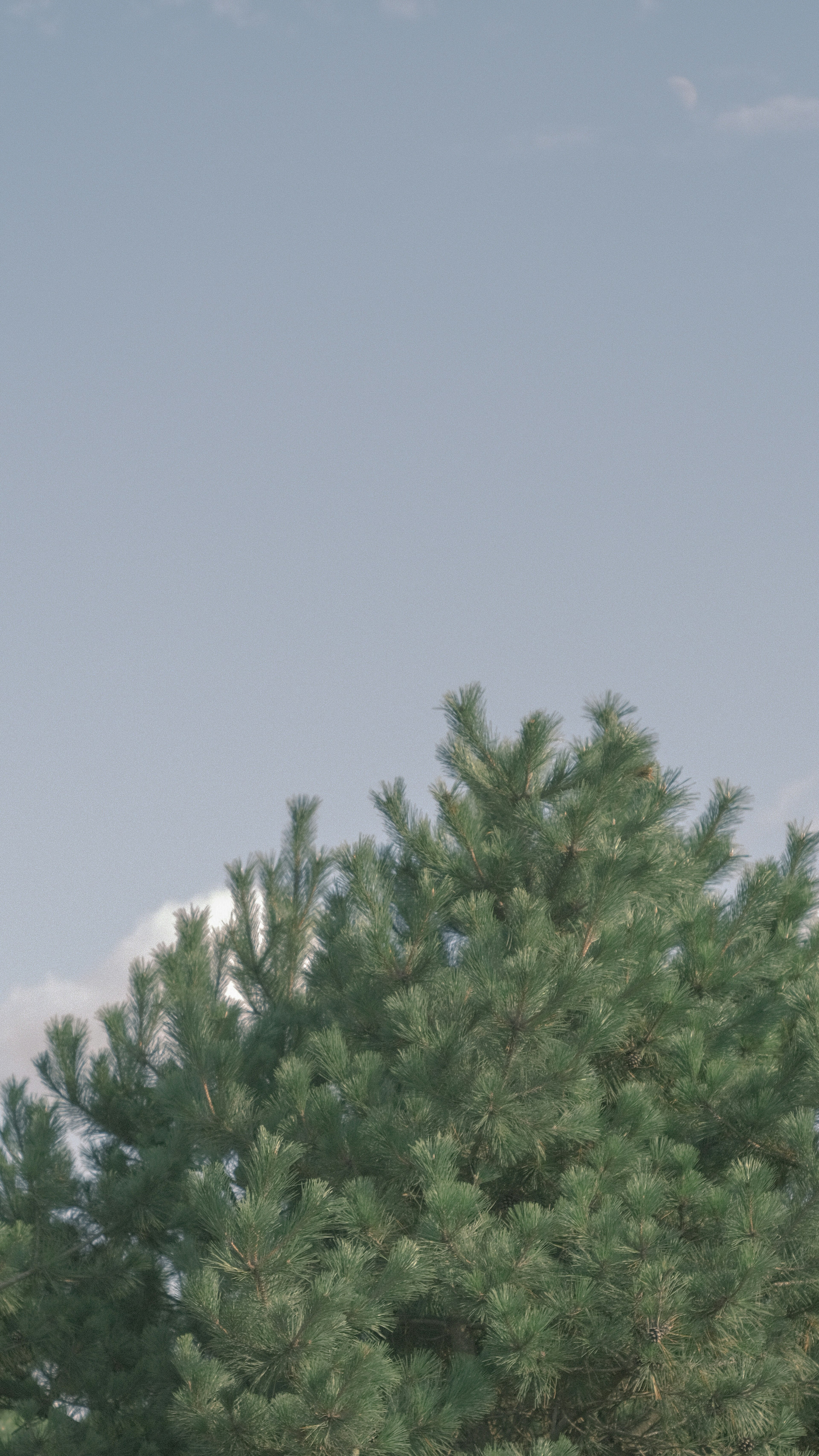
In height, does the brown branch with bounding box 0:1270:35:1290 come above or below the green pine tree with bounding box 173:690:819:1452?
above

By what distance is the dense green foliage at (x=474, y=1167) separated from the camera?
5551mm

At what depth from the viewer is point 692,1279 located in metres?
5.58

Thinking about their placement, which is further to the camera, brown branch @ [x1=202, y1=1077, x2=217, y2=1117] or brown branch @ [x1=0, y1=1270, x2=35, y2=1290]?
brown branch @ [x1=0, y1=1270, x2=35, y2=1290]

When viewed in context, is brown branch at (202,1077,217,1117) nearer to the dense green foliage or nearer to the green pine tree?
the dense green foliage

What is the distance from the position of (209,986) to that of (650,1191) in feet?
8.94

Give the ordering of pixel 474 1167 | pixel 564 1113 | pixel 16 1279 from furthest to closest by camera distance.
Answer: pixel 16 1279, pixel 474 1167, pixel 564 1113

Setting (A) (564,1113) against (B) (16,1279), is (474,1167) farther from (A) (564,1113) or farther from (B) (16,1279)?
(B) (16,1279)

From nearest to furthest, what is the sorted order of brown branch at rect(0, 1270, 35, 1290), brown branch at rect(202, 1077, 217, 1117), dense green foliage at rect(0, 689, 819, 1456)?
dense green foliage at rect(0, 689, 819, 1456) < brown branch at rect(202, 1077, 217, 1117) < brown branch at rect(0, 1270, 35, 1290)

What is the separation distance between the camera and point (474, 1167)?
254 inches

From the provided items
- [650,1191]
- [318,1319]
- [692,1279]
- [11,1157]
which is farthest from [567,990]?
[11,1157]

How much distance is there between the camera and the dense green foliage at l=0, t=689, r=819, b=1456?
219 inches

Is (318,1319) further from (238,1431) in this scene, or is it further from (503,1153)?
(503,1153)

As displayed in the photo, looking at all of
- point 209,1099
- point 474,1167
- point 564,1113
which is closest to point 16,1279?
point 209,1099

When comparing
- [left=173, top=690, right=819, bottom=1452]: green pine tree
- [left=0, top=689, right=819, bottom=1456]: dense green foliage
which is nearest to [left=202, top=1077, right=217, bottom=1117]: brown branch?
[left=0, top=689, right=819, bottom=1456]: dense green foliage
